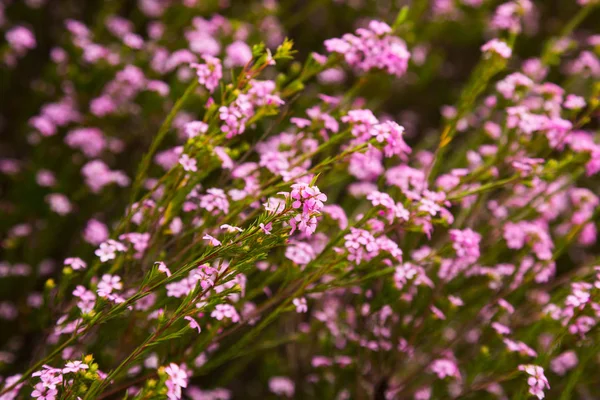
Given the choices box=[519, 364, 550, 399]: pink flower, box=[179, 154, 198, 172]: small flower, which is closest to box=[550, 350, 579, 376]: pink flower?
box=[519, 364, 550, 399]: pink flower

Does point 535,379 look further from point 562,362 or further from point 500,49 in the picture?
point 500,49

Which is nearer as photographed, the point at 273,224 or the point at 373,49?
the point at 273,224

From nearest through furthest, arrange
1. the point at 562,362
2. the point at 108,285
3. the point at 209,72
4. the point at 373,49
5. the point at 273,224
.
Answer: the point at 273,224 → the point at 108,285 → the point at 209,72 → the point at 373,49 → the point at 562,362

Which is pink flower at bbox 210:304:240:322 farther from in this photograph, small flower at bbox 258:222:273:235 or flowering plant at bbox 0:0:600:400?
small flower at bbox 258:222:273:235

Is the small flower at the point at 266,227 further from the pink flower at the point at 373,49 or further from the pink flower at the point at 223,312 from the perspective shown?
the pink flower at the point at 373,49

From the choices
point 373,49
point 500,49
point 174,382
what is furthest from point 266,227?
point 500,49

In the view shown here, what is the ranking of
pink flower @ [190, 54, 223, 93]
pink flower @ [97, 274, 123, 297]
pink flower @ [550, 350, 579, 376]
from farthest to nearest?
pink flower @ [550, 350, 579, 376] < pink flower @ [190, 54, 223, 93] < pink flower @ [97, 274, 123, 297]

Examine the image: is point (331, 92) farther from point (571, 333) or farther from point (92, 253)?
point (571, 333)

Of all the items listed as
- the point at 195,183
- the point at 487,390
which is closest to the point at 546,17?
the point at 487,390
